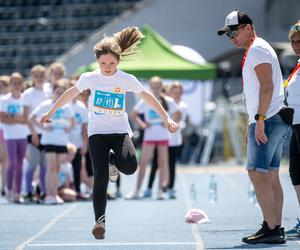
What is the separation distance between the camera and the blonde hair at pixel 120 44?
9.49 meters

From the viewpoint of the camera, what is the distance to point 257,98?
923cm

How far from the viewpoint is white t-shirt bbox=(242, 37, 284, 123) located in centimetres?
916

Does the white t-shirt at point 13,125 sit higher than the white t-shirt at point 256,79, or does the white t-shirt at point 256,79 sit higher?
the white t-shirt at point 256,79

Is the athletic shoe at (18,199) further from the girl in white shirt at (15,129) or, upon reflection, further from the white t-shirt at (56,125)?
the white t-shirt at (56,125)

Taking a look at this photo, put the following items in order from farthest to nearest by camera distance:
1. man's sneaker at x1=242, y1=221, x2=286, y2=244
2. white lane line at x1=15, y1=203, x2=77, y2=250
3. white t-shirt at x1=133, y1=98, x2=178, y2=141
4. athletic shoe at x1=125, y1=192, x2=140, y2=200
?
white t-shirt at x1=133, y1=98, x2=178, y2=141
athletic shoe at x1=125, y1=192, x2=140, y2=200
white lane line at x1=15, y1=203, x2=77, y2=250
man's sneaker at x1=242, y1=221, x2=286, y2=244

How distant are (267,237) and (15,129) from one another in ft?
24.9

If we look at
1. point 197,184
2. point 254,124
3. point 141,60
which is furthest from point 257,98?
point 141,60

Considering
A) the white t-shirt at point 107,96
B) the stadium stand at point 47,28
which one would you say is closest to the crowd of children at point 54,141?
the white t-shirt at point 107,96

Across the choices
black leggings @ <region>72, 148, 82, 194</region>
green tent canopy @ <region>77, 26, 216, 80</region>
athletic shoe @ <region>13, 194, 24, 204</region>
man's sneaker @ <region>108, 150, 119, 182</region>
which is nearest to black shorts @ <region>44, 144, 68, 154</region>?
black leggings @ <region>72, 148, 82, 194</region>

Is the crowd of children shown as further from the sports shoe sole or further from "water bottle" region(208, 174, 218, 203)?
the sports shoe sole

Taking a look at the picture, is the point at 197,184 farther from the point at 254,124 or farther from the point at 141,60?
the point at 254,124

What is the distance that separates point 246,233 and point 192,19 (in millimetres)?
31209

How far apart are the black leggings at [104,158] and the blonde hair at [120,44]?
719 millimetres

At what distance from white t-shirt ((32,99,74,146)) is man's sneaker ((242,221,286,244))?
256 inches
